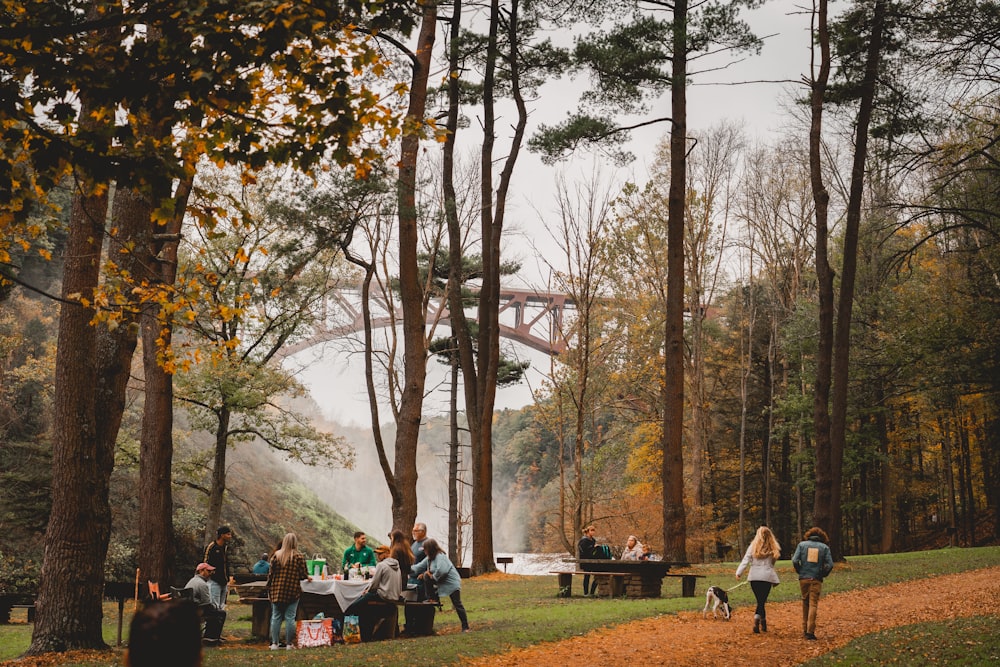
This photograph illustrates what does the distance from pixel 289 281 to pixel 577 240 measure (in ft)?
33.5

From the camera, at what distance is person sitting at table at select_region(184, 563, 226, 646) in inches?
422

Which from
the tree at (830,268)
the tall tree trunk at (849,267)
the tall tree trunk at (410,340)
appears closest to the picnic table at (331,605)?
the tall tree trunk at (410,340)

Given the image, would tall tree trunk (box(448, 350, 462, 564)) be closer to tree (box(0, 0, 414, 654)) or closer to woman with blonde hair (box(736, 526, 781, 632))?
woman with blonde hair (box(736, 526, 781, 632))

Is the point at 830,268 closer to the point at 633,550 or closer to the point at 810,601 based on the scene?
the point at 633,550

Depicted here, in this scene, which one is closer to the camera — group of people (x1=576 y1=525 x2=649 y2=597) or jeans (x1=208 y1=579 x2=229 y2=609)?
jeans (x1=208 y1=579 x2=229 y2=609)

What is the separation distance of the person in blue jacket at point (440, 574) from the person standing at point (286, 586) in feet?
6.38

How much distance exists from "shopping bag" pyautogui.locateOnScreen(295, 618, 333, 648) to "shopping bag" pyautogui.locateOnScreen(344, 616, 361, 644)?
36cm

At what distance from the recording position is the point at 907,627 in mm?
10156

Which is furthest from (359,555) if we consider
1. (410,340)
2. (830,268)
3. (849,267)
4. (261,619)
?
(849,267)

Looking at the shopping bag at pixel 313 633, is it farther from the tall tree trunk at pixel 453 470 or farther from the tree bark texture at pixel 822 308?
the tall tree trunk at pixel 453 470

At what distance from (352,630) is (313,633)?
639 mm

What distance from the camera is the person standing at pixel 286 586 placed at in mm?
10375

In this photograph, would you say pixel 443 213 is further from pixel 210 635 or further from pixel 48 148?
pixel 48 148

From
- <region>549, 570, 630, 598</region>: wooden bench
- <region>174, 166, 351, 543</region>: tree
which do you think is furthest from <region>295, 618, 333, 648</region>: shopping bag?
<region>174, 166, 351, 543</region>: tree
